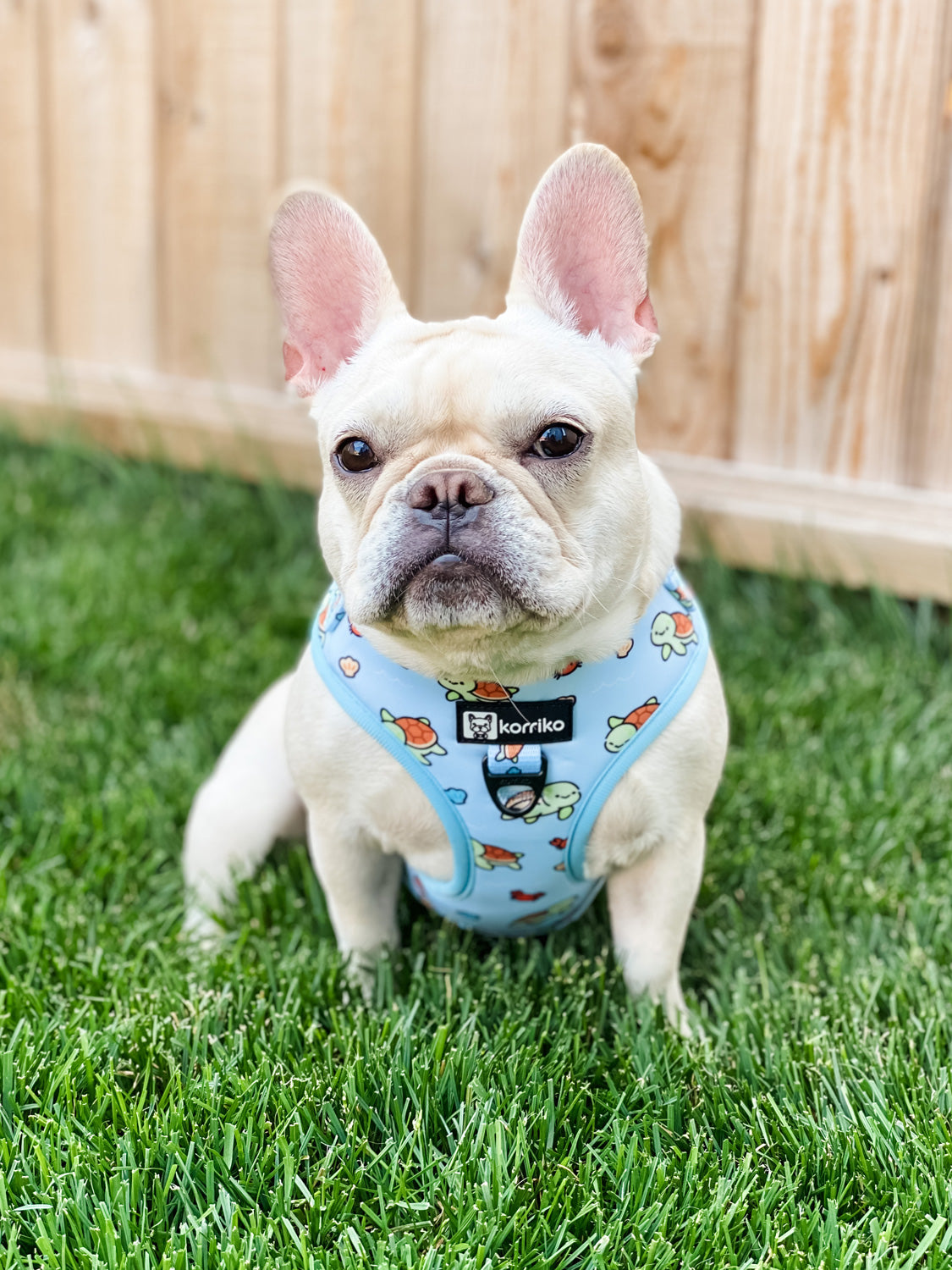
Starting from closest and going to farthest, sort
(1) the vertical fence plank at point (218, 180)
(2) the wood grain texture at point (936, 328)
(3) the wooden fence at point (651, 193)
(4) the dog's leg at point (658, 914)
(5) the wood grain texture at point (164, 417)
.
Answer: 1. (4) the dog's leg at point (658, 914)
2. (2) the wood grain texture at point (936, 328)
3. (3) the wooden fence at point (651, 193)
4. (1) the vertical fence plank at point (218, 180)
5. (5) the wood grain texture at point (164, 417)

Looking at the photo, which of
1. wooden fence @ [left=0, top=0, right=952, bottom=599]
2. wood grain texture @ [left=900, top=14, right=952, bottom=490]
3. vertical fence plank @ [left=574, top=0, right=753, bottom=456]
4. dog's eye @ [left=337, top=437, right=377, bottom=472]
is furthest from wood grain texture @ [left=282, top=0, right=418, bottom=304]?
dog's eye @ [left=337, top=437, right=377, bottom=472]

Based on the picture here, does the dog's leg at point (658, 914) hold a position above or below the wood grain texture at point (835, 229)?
below

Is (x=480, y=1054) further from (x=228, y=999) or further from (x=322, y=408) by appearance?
(x=322, y=408)

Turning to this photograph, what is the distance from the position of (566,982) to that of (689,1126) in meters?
0.41

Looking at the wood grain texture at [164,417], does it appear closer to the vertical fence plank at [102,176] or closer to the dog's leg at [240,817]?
the vertical fence plank at [102,176]

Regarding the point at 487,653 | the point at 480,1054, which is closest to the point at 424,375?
the point at 487,653

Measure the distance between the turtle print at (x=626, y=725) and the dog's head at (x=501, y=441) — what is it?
0.11m

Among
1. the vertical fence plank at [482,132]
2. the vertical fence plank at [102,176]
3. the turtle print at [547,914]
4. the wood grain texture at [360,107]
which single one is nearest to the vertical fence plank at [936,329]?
the vertical fence plank at [482,132]

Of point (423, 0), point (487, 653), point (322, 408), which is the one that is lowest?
point (487, 653)

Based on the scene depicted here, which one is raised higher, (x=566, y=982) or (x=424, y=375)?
(x=424, y=375)

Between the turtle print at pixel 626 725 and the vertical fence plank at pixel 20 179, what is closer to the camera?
the turtle print at pixel 626 725

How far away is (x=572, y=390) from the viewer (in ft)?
5.90

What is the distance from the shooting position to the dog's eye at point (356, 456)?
1.85 m

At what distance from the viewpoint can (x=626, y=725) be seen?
6.34 ft
